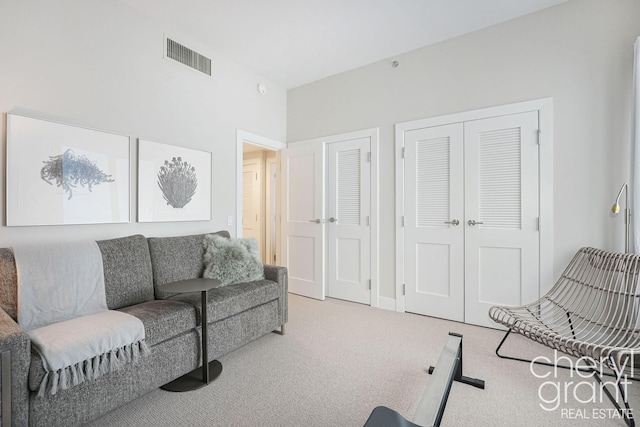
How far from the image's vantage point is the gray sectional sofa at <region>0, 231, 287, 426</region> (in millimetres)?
1302

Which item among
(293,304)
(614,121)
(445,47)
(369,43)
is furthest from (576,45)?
(293,304)

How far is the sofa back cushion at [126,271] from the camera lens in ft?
6.86

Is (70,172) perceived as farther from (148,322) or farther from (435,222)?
(435,222)

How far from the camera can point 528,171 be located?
2736 millimetres

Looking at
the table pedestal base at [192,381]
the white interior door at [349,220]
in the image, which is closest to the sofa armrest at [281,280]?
the table pedestal base at [192,381]

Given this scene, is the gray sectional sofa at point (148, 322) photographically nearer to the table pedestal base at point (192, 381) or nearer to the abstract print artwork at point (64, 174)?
the table pedestal base at point (192, 381)

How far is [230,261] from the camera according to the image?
2.64m

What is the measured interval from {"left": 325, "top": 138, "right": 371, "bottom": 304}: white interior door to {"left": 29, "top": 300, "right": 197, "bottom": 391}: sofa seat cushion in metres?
2.16

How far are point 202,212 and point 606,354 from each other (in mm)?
3305

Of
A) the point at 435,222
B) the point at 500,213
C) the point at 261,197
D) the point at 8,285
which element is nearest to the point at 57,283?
the point at 8,285

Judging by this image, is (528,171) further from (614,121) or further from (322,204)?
(322,204)

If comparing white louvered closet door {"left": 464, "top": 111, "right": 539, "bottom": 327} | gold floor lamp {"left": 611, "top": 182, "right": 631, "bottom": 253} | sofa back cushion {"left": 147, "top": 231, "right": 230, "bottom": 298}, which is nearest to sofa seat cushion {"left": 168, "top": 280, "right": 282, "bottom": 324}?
sofa back cushion {"left": 147, "top": 231, "right": 230, "bottom": 298}

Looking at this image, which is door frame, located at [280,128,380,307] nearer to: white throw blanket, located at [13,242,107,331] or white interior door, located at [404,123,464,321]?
white interior door, located at [404,123,464,321]

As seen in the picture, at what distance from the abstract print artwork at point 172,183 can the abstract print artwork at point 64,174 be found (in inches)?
5.5
